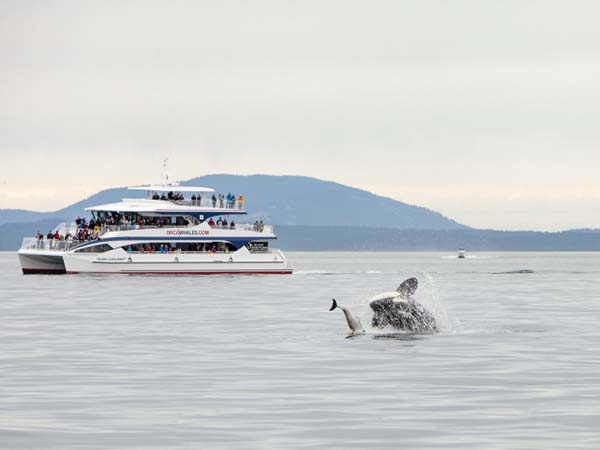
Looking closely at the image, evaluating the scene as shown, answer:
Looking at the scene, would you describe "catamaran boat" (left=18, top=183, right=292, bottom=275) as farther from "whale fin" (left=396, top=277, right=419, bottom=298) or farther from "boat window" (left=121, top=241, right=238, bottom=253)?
"whale fin" (left=396, top=277, right=419, bottom=298)

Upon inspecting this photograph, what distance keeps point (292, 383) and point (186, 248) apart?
83686mm

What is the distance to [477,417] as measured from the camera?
21203 millimetres

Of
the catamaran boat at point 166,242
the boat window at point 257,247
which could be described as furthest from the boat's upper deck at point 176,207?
the boat window at point 257,247

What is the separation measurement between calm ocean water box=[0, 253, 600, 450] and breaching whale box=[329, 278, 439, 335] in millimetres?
1026

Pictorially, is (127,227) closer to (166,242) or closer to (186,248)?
(166,242)

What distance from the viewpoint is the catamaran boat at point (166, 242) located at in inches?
4213

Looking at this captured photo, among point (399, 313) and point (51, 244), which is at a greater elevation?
point (51, 244)

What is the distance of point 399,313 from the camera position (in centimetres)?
3875

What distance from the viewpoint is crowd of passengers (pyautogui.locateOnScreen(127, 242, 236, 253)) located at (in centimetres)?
10775

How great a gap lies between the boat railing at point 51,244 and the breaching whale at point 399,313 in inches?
2838

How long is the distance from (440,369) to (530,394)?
15.5ft

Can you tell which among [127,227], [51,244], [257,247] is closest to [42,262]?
[51,244]

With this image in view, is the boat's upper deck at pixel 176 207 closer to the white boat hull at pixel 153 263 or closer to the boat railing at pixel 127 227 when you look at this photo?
the boat railing at pixel 127 227

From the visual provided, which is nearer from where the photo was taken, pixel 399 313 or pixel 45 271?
pixel 399 313
